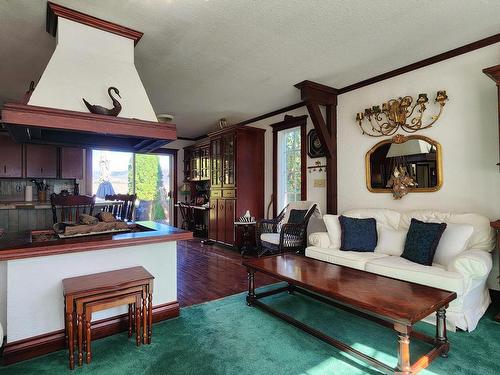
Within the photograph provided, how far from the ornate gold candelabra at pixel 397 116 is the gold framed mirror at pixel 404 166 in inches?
5.0

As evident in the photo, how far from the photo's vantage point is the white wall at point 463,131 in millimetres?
2820

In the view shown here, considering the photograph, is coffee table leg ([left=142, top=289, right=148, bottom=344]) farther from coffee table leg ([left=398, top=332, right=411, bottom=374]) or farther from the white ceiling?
the white ceiling

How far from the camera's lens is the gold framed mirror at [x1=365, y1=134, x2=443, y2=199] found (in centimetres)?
323

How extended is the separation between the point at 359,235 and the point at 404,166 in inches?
40.7

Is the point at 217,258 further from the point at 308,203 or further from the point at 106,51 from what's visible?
the point at 106,51

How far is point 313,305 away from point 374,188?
1797mm

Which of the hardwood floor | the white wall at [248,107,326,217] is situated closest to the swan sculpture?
the hardwood floor

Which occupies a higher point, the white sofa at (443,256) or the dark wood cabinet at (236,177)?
the dark wood cabinet at (236,177)

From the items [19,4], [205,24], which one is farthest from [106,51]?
[205,24]

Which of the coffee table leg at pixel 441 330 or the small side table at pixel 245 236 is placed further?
the small side table at pixel 245 236

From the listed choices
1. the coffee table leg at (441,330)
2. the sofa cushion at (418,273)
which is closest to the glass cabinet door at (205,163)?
the sofa cushion at (418,273)

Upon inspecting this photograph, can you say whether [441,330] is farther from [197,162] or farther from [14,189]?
[14,189]

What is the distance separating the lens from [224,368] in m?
1.81

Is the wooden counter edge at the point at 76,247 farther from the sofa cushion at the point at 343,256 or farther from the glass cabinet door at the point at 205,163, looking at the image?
the glass cabinet door at the point at 205,163
